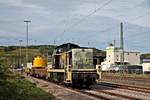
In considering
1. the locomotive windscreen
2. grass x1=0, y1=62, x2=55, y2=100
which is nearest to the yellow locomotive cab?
the locomotive windscreen

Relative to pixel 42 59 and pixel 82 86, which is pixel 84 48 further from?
pixel 42 59

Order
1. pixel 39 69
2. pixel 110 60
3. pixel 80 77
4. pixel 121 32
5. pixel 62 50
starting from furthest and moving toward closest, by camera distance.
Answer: pixel 110 60 < pixel 121 32 < pixel 39 69 < pixel 62 50 < pixel 80 77

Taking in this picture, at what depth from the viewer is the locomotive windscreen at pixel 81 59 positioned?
110 feet

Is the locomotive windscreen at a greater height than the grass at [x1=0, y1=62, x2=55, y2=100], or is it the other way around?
the locomotive windscreen

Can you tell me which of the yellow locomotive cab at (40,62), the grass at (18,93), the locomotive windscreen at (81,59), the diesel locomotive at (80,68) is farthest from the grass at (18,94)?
the yellow locomotive cab at (40,62)

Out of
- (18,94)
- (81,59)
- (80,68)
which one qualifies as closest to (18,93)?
(18,94)

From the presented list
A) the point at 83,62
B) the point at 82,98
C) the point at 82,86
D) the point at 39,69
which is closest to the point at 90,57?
the point at 83,62

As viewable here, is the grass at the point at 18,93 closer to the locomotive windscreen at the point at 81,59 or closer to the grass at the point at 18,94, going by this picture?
the grass at the point at 18,94

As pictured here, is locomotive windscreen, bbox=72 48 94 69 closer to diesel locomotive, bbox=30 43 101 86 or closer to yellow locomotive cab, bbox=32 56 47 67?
diesel locomotive, bbox=30 43 101 86

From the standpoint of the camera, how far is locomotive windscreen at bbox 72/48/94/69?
110 feet

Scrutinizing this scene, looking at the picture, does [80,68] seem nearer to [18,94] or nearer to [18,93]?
[18,93]

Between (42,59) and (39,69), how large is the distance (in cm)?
395

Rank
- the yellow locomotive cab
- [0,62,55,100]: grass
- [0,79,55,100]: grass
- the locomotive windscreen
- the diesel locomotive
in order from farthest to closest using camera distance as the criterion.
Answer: the yellow locomotive cab → the locomotive windscreen → the diesel locomotive → [0,62,55,100]: grass → [0,79,55,100]: grass

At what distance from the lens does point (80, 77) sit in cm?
3256
